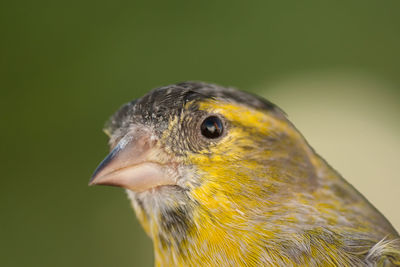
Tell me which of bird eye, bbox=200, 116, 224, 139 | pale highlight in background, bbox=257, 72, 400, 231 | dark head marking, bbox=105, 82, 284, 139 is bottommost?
pale highlight in background, bbox=257, 72, 400, 231

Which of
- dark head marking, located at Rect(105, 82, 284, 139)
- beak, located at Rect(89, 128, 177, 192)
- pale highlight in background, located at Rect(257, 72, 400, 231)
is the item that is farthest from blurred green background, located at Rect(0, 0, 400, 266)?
beak, located at Rect(89, 128, 177, 192)

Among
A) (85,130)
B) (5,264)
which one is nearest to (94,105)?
(85,130)

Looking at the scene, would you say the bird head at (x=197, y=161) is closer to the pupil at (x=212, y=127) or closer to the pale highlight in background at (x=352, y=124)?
the pupil at (x=212, y=127)

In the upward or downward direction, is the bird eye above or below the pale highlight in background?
above

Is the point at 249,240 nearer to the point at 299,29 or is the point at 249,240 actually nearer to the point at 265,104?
the point at 265,104

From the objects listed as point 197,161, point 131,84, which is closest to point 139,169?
point 197,161

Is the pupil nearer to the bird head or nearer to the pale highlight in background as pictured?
the bird head
